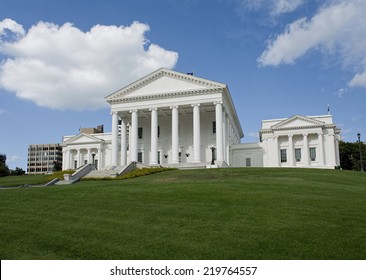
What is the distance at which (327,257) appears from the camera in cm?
1097

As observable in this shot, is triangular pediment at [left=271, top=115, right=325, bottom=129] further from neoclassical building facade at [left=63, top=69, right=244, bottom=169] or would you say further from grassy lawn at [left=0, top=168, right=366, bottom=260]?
grassy lawn at [left=0, top=168, right=366, bottom=260]

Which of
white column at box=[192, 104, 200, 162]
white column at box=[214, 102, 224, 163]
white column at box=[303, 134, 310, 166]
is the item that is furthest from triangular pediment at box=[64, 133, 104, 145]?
white column at box=[303, 134, 310, 166]

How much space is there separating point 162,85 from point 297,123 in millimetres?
26082

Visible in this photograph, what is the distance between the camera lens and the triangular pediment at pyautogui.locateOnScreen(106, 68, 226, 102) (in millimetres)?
58281

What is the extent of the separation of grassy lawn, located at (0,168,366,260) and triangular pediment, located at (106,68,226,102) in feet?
122

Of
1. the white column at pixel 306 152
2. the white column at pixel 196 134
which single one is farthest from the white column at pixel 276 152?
the white column at pixel 196 134

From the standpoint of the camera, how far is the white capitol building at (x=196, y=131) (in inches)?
2270

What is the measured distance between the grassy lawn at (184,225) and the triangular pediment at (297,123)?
4662 centimetres

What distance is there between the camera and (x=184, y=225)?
1463 centimetres

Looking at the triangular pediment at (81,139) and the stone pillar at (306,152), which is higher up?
the triangular pediment at (81,139)

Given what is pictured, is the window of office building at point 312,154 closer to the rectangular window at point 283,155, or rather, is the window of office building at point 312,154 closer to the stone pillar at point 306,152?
the stone pillar at point 306,152

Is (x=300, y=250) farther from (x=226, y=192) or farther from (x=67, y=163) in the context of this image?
(x=67, y=163)

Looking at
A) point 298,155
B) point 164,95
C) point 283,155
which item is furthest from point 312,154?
point 164,95

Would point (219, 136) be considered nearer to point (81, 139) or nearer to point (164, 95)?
point (164, 95)
